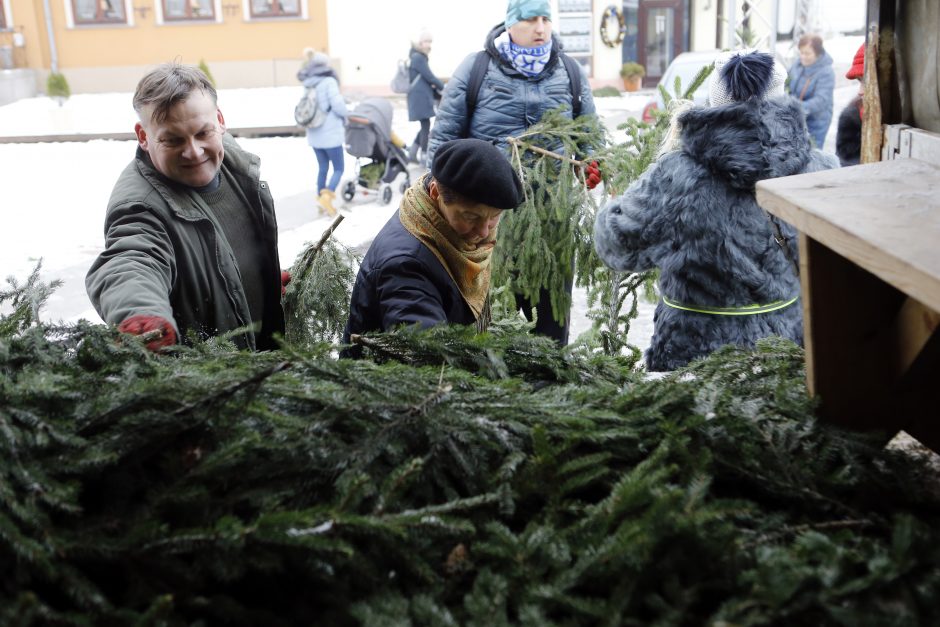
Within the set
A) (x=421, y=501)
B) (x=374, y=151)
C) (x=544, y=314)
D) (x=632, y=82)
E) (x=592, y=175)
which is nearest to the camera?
(x=421, y=501)

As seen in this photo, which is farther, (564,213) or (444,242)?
(564,213)

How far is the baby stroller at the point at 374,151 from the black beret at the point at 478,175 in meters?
8.49

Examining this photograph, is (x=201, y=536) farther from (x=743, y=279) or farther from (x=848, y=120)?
(x=848, y=120)

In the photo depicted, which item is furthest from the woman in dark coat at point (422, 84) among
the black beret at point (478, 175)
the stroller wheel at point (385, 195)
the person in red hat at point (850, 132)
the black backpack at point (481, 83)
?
the black beret at point (478, 175)

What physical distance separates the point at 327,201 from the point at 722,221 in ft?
26.4

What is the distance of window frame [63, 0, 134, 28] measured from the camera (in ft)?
88.0

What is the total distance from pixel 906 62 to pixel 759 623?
226 centimetres

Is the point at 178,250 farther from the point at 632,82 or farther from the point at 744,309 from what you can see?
the point at 632,82

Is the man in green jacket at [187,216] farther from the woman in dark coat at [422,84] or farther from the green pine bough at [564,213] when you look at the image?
the woman in dark coat at [422,84]

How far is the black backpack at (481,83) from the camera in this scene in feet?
15.8

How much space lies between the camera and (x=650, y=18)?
1133 inches

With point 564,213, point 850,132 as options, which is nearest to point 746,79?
point 564,213

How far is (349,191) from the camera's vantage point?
11250mm

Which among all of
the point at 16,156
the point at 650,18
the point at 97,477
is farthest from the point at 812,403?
the point at 650,18
